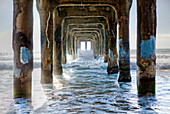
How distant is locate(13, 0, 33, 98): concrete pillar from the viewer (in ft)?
18.7

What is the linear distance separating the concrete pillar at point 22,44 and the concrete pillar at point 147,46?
2.83m

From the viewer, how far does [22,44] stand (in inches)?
225

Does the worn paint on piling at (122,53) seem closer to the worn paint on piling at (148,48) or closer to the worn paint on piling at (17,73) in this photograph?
the worn paint on piling at (148,48)

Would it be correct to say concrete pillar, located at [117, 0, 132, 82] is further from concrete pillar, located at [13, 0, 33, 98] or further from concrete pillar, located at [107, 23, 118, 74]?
concrete pillar, located at [13, 0, 33, 98]

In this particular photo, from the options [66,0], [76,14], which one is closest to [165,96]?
[66,0]

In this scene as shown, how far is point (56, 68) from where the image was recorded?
11.6 metres

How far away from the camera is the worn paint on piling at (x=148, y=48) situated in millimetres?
6144

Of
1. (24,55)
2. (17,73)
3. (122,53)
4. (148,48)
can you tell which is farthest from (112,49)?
(17,73)

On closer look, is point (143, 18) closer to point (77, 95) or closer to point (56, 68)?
point (77, 95)

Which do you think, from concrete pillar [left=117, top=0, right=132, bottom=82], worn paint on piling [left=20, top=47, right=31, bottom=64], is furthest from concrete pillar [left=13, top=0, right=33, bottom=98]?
concrete pillar [left=117, top=0, right=132, bottom=82]

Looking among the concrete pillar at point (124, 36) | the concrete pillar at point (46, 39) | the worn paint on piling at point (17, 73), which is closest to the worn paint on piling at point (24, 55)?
the worn paint on piling at point (17, 73)

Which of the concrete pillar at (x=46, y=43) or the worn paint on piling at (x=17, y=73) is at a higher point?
the concrete pillar at (x=46, y=43)

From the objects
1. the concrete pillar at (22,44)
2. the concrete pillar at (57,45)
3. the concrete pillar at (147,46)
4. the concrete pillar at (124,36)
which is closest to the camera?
the concrete pillar at (22,44)

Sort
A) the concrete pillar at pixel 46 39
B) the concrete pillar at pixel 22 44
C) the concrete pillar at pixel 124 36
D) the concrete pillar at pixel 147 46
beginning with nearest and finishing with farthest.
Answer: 1. the concrete pillar at pixel 22 44
2. the concrete pillar at pixel 147 46
3. the concrete pillar at pixel 46 39
4. the concrete pillar at pixel 124 36
